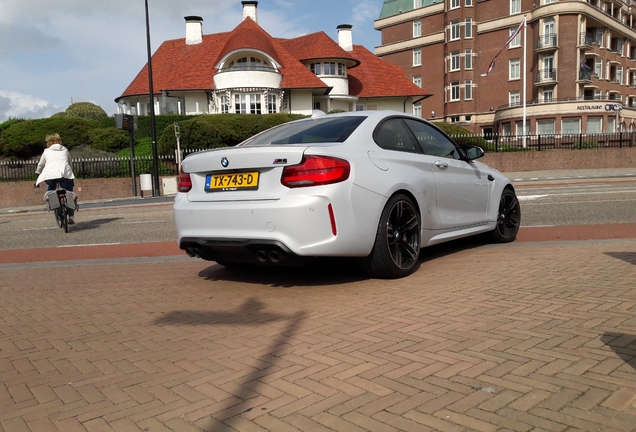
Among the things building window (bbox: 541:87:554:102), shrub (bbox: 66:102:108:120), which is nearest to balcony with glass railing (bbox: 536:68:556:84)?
building window (bbox: 541:87:554:102)

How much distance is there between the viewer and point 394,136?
569 cm

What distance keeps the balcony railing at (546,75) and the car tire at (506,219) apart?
171ft

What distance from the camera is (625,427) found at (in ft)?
7.76

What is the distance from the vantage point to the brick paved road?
2.59 m

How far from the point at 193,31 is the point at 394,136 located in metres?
48.1

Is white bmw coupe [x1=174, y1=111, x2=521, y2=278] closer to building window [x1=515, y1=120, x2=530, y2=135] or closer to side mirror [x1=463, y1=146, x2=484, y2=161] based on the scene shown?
side mirror [x1=463, y1=146, x2=484, y2=161]

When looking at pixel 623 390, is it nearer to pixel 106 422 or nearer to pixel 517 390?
pixel 517 390

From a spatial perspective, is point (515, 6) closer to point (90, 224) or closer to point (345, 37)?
point (345, 37)

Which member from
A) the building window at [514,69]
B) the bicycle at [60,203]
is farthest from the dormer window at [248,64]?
the bicycle at [60,203]

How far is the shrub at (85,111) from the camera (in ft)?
166

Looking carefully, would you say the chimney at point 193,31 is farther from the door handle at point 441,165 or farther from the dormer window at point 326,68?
the door handle at point 441,165

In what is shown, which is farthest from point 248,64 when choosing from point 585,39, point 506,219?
point 506,219

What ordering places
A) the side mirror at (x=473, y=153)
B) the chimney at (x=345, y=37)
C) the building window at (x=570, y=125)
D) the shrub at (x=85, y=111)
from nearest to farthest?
the side mirror at (x=473, y=153) → the shrub at (x=85, y=111) → the building window at (x=570, y=125) → the chimney at (x=345, y=37)

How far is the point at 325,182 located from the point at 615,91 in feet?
208
